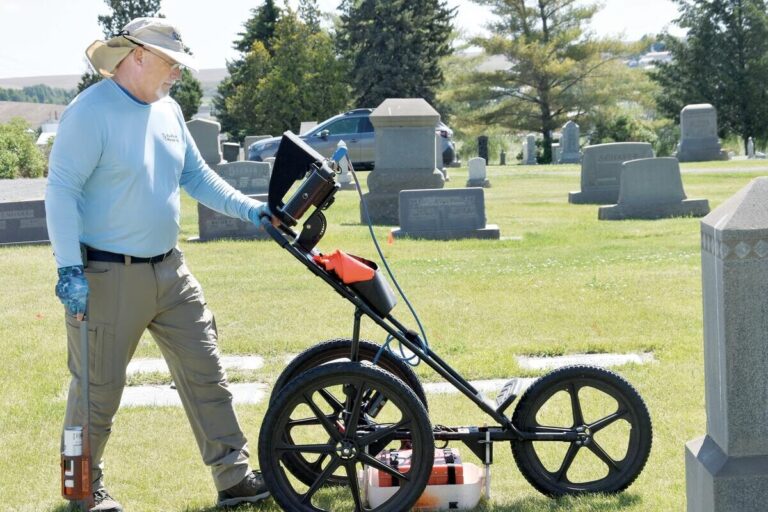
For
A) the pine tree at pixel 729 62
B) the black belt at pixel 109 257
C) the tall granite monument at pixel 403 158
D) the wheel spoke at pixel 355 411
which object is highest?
the pine tree at pixel 729 62

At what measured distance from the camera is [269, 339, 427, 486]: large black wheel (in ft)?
16.8

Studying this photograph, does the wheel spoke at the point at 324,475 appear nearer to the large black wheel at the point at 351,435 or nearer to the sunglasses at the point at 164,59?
the large black wheel at the point at 351,435

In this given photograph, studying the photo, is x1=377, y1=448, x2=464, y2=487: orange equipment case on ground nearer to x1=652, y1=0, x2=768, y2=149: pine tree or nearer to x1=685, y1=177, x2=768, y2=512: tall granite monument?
x1=685, y1=177, x2=768, y2=512: tall granite monument

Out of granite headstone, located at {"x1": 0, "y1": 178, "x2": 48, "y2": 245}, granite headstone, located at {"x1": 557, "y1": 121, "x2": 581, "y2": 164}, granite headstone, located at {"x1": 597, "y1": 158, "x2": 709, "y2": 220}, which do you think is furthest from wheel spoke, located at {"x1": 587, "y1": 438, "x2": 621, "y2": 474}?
granite headstone, located at {"x1": 557, "y1": 121, "x2": 581, "y2": 164}

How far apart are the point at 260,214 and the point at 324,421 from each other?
0.95m

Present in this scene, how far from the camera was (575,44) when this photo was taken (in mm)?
58594

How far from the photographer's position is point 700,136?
111ft

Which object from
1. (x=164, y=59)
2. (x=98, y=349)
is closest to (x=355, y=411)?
(x=98, y=349)

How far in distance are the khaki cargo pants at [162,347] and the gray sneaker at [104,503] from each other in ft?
0.16

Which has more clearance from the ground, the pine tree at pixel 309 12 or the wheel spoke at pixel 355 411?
the pine tree at pixel 309 12

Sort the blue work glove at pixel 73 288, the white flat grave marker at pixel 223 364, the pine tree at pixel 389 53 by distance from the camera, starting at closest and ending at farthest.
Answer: the blue work glove at pixel 73 288 < the white flat grave marker at pixel 223 364 < the pine tree at pixel 389 53

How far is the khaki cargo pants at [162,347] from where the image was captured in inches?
190

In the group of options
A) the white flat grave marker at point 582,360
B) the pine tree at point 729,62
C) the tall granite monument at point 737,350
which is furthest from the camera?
the pine tree at point 729,62

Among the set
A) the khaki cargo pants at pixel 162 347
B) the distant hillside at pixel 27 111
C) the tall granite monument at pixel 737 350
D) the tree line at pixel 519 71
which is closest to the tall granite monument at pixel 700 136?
the tree line at pixel 519 71
